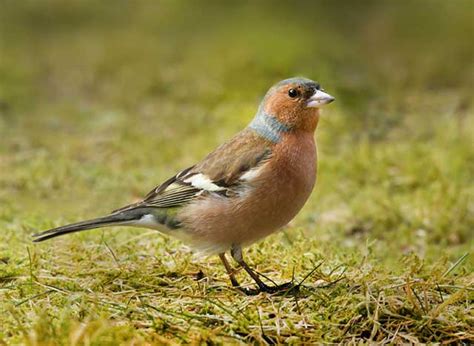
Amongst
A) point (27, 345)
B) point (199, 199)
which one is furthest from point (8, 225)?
point (27, 345)

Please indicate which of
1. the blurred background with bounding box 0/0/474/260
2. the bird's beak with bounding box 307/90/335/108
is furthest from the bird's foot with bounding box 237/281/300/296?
the bird's beak with bounding box 307/90/335/108

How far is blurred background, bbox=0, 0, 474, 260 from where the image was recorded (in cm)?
663

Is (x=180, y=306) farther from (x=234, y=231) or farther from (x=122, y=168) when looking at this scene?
(x=122, y=168)

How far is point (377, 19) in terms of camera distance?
41.1 ft

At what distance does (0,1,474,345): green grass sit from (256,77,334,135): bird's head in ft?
2.51

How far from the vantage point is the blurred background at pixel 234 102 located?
663 centimetres

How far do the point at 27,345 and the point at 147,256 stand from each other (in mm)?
1638

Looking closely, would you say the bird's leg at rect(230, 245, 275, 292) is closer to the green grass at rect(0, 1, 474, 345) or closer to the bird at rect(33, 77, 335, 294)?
the bird at rect(33, 77, 335, 294)

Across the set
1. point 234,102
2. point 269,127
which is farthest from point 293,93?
point 234,102

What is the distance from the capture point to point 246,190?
4371 millimetres

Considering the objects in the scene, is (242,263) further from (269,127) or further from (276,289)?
(269,127)

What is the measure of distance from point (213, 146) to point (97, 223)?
12.6 ft

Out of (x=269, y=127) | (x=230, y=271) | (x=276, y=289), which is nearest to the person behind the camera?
(x=276, y=289)

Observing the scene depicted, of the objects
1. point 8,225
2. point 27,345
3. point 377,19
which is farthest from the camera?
point 377,19
